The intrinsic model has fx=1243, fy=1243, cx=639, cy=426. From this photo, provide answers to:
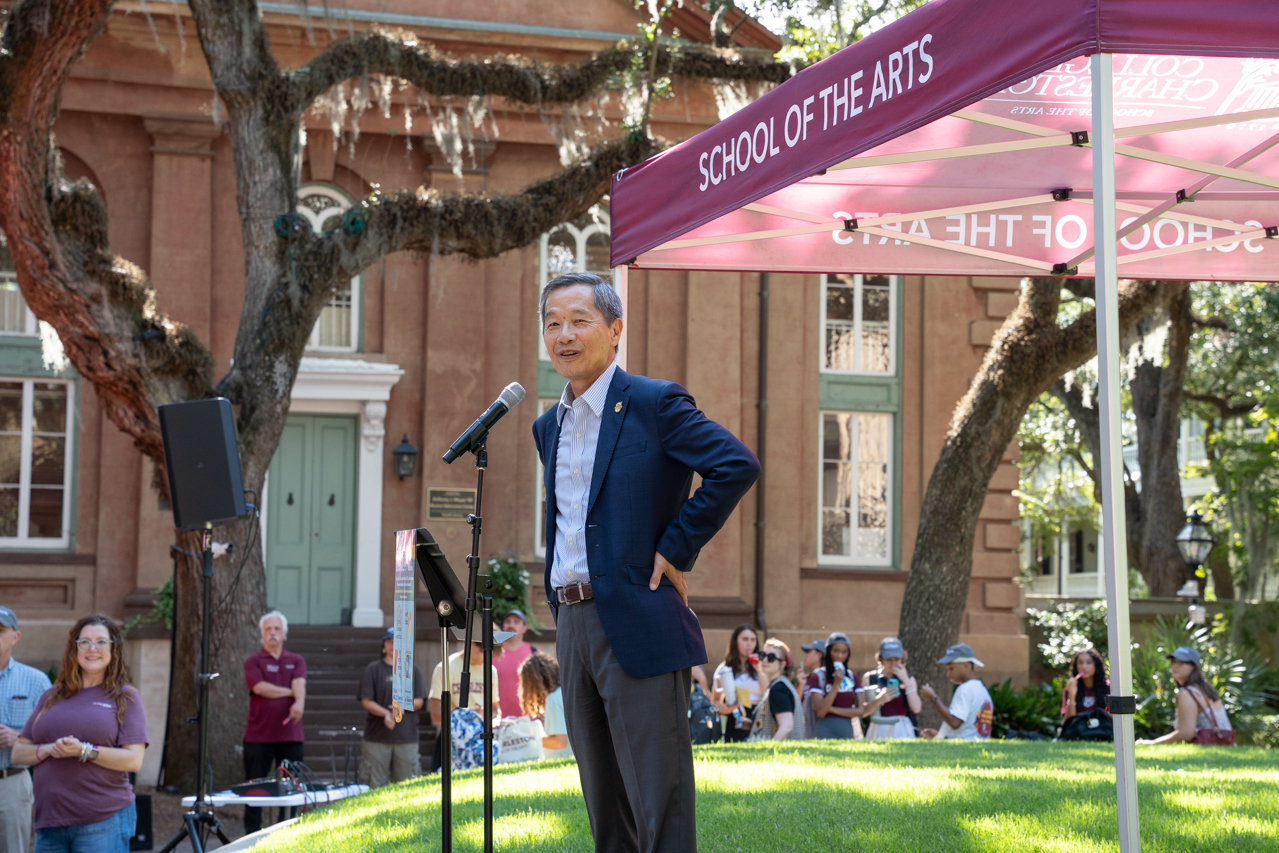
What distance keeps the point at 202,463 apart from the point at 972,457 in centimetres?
735

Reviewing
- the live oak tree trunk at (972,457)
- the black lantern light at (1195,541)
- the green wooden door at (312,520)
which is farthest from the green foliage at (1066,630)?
the green wooden door at (312,520)

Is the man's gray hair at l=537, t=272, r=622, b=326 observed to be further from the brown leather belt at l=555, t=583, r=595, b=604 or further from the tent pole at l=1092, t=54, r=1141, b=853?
the tent pole at l=1092, t=54, r=1141, b=853

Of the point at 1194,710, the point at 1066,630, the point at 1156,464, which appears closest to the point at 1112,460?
the point at 1194,710

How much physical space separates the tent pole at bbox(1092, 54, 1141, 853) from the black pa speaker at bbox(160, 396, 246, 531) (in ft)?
18.5

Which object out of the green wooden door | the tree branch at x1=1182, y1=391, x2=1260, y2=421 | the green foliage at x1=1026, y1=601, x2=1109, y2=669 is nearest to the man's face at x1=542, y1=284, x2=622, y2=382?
the green wooden door

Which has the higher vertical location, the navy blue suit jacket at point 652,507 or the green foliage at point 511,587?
the navy blue suit jacket at point 652,507

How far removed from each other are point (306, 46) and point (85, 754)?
1313cm

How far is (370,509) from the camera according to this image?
56.1 feet

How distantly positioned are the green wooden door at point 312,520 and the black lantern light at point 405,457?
80cm

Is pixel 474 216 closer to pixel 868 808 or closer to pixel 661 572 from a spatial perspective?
pixel 868 808

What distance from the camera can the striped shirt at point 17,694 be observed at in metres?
6.61

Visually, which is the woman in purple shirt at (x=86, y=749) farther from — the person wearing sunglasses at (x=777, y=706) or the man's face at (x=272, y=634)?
the person wearing sunglasses at (x=777, y=706)

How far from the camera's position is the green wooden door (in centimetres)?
1702

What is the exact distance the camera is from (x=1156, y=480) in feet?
73.9
